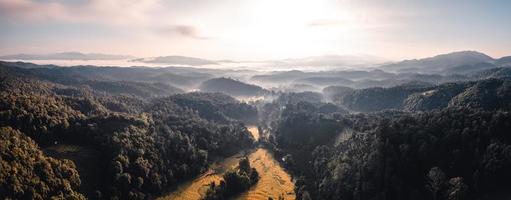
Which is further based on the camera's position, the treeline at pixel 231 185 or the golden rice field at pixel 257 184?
the golden rice field at pixel 257 184

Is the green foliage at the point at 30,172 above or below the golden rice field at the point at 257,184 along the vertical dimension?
above

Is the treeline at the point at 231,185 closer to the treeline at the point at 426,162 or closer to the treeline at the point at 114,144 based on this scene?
the treeline at the point at 114,144

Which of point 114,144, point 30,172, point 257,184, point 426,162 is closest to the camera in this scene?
point 30,172

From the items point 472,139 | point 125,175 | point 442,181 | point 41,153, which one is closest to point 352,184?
point 442,181

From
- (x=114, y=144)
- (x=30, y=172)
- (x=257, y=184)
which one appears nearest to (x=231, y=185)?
(x=257, y=184)

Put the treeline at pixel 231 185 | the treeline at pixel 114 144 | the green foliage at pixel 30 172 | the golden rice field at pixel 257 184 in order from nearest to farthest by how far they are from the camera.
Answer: the green foliage at pixel 30 172, the treeline at pixel 114 144, the treeline at pixel 231 185, the golden rice field at pixel 257 184

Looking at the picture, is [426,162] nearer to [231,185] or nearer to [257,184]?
[257,184]

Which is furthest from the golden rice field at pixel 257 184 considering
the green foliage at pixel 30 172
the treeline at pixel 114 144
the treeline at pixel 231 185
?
the green foliage at pixel 30 172

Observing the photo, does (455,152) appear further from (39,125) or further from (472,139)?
(39,125)
